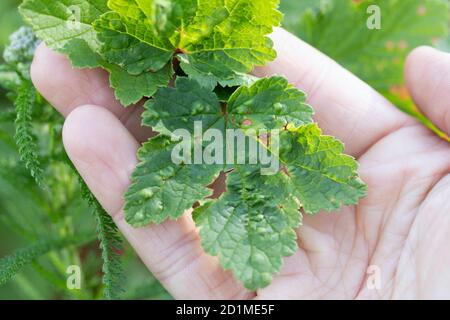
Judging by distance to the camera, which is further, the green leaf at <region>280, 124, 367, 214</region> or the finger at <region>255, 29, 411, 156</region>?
the finger at <region>255, 29, 411, 156</region>

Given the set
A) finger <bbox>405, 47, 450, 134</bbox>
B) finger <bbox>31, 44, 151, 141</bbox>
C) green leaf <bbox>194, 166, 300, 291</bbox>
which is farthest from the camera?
finger <bbox>405, 47, 450, 134</bbox>

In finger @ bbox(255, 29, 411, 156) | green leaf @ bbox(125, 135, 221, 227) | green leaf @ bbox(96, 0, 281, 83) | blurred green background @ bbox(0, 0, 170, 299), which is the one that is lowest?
blurred green background @ bbox(0, 0, 170, 299)

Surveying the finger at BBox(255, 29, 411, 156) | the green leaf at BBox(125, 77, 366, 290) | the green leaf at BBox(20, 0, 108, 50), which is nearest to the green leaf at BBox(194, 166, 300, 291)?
the green leaf at BBox(125, 77, 366, 290)

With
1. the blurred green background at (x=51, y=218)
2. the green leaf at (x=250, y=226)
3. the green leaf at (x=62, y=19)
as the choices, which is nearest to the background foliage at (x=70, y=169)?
the blurred green background at (x=51, y=218)

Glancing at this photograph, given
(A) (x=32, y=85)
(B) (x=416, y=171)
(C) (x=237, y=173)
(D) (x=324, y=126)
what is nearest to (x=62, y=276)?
(A) (x=32, y=85)

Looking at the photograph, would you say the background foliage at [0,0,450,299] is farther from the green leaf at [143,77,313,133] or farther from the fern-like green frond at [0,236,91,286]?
the green leaf at [143,77,313,133]

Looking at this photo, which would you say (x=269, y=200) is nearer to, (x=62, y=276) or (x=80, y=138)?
(x=80, y=138)
